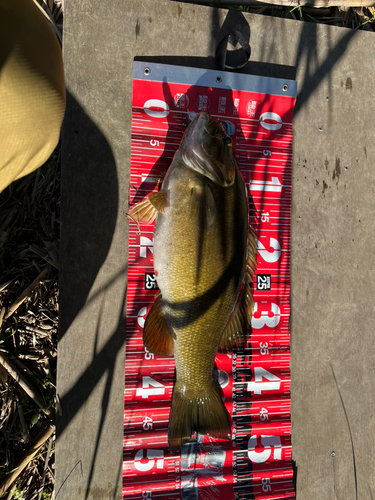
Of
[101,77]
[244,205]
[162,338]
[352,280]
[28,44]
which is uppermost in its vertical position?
[101,77]

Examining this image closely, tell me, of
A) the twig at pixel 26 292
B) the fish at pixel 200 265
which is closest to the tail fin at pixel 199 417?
the fish at pixel 200 265

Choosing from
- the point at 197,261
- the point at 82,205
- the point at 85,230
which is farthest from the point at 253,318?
the point at 82,205

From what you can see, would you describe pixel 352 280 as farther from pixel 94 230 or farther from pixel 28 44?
pixel 28 44

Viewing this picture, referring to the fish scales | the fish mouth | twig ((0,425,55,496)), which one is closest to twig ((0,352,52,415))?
twig ((0,425,55,496))

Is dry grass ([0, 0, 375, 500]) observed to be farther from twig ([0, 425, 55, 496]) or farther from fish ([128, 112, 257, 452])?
fish ([128, 112, 257, 452])

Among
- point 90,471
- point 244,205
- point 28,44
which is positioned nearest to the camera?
point 28,44

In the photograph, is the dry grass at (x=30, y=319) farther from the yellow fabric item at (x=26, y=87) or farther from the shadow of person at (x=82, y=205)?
the yellow fabric item at (x=26, y=87)

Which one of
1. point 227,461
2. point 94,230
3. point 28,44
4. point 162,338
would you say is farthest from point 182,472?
point 28,44
